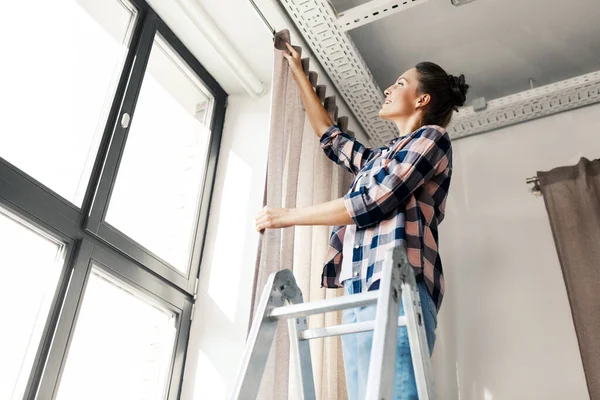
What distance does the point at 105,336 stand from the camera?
1.71 meters

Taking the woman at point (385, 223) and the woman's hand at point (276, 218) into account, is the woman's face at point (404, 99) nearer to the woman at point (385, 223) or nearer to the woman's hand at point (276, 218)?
the woman at point (385, 223)

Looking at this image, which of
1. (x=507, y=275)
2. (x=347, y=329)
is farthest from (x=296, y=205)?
(x=507, y=275)

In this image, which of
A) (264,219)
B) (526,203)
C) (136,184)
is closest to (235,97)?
(136,184)

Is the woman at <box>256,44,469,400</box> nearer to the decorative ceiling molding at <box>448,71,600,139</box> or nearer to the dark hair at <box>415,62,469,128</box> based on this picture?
the dark hair at <box>415,62,469,128</box>

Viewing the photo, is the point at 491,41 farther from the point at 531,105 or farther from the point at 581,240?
the point at 581,240

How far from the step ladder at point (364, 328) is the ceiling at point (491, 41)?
1.49 metres

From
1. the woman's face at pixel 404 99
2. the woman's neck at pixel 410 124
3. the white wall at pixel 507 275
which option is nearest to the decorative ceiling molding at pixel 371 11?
the woman's face at pixel 404 99

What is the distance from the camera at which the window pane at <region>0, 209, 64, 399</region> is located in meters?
1.38

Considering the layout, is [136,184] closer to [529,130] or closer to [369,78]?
[369,78]

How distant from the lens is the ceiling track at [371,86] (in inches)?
82.7

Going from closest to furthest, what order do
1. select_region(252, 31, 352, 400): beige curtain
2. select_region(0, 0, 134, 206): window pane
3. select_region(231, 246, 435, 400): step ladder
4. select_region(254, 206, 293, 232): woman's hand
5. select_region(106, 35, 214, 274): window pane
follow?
1. select_region(231, 246, 435, 400): step ladder
2. select_region(254, 206, 293, 232): woman's hand
3. select_region(0, 0, 134, 206): window pane
4. select_region(252, 31, 352, 400): beige curtain
5. select_region(106, 35, 214, 274): window pane

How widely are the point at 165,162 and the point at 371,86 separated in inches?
37.8

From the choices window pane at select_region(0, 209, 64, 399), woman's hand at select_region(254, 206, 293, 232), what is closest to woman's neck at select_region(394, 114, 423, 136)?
woman's hand at select_region(254, 206, 293, 232)

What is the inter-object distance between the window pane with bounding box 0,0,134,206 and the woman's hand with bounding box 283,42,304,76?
0.59 m
